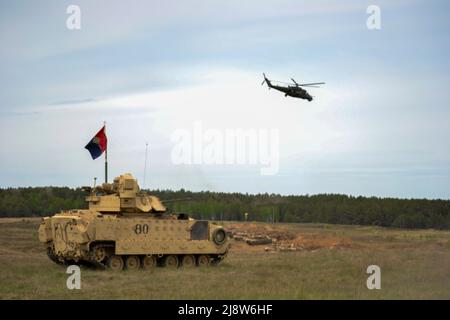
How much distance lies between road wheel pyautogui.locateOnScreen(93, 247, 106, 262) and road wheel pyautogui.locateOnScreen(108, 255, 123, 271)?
320 millimetres

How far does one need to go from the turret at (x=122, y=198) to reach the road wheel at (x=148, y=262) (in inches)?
71.4

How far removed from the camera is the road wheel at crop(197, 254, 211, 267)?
2993 cm

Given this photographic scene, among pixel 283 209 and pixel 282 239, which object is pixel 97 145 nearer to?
pixel 282 239

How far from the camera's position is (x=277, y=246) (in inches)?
1768

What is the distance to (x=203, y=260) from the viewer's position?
30.1 m

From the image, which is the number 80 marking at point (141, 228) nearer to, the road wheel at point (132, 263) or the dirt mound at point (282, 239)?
the road wheel at point (132, 263)

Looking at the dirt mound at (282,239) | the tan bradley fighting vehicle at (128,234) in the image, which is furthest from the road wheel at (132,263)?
the dirt mound at (282,239)

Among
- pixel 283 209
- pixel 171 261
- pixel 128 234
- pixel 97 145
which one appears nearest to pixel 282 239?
pixel 171 261

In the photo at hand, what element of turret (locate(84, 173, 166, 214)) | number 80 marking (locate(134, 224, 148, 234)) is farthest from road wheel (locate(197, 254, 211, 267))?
number 80 marking (locate(134, 224, 148, 234))

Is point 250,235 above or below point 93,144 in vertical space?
below

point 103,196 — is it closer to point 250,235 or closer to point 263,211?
point 250,235
